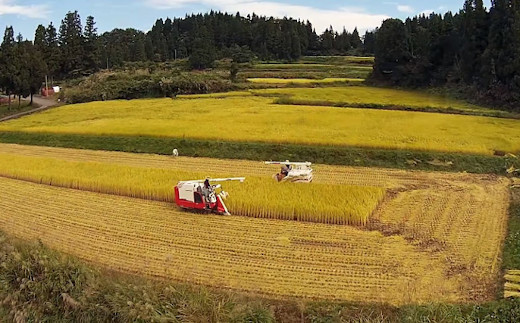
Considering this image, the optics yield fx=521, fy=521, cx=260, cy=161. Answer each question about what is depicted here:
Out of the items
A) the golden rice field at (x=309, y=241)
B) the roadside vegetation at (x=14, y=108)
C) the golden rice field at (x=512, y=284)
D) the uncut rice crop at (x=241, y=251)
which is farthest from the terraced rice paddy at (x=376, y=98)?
the golden rice field at (x=512, y=284)

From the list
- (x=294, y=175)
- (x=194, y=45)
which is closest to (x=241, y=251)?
(x=294, y=175)

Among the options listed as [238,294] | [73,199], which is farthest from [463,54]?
[238,294]

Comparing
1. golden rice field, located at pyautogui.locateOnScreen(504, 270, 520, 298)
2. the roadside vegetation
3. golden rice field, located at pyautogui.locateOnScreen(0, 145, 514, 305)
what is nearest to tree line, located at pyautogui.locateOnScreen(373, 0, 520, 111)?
golden rice field, located at pyautogui.locateOnScreen(0, 145, 514, 305)

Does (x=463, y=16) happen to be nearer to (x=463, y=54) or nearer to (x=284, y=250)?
(x=463, y=54)

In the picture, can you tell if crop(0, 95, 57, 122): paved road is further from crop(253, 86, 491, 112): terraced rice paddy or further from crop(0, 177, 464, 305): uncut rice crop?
crop(0, 177, 464, 305): uncut rice crop

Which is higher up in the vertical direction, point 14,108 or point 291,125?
point 291,125

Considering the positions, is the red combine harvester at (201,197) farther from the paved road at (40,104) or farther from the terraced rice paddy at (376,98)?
the paved road at (40,104)

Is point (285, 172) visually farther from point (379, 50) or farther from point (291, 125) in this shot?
point (379, 50)
